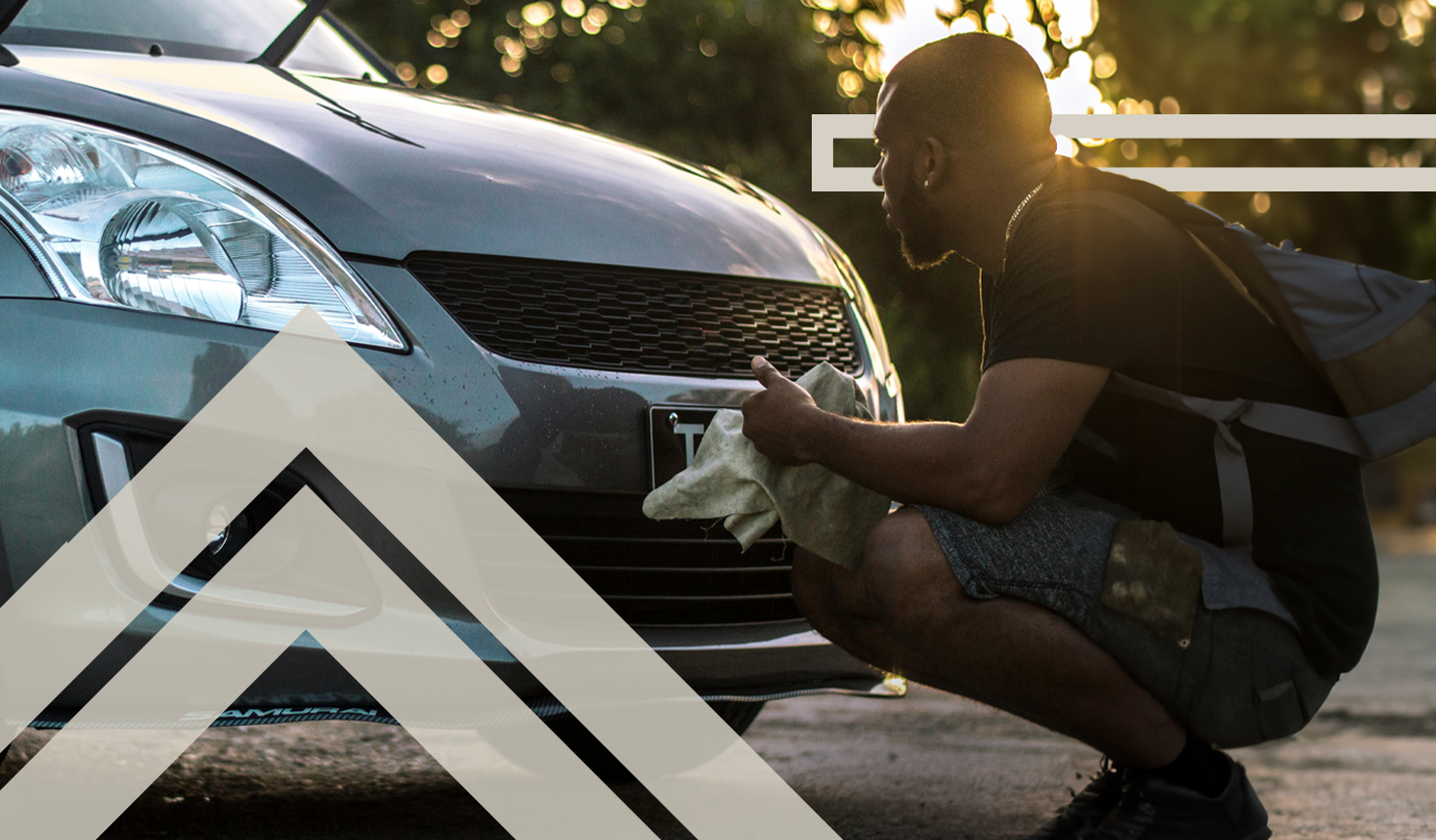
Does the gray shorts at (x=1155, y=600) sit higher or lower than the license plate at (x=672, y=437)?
lower

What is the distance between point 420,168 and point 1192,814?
4.86 ft

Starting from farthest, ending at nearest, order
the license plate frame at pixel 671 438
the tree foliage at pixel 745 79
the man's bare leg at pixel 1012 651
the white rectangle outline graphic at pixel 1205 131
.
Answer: the tree foliage at pixel 745 79
the white rectangle outline graphic at pixel 1205 131
the license plate frame at pixel 671 438
the man's bare leg at pixel 1012 651

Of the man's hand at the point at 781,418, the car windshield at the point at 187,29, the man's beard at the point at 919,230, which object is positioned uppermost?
the car windshield at the point at 187,29

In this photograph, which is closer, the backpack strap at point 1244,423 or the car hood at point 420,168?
the backpack strap at point 1244,423

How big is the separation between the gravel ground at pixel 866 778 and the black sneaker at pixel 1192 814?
580 mm

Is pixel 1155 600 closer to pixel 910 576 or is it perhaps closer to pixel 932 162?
pixel 910 576

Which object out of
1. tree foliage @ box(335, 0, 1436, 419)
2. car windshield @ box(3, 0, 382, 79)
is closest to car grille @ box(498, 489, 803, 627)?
car windshield @ box(3, 0, 382, 79)

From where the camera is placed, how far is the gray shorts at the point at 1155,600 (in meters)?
2.09

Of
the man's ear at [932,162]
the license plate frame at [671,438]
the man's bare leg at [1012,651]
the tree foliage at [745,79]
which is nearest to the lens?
the man's bare leg at [1012,651]

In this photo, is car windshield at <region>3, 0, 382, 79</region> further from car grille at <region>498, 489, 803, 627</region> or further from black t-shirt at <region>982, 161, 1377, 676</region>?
black t-shirt at <region>982, 161, 1377, 676</region>

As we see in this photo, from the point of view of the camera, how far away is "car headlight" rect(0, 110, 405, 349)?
6.80 ft

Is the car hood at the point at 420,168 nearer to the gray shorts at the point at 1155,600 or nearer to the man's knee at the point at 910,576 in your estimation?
the man's knee at the point at 910,576

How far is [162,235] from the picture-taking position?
2111 millimetres

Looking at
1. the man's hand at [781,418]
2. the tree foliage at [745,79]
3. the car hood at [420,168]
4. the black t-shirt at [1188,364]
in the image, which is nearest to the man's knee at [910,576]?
the man's hand at [781,418]
